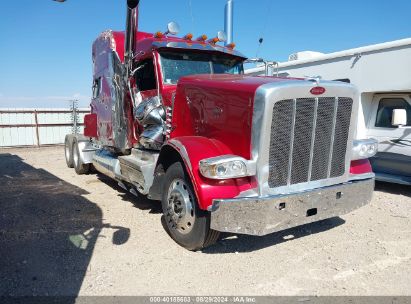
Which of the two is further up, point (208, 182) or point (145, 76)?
point (145, 76)

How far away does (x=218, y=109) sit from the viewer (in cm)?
412

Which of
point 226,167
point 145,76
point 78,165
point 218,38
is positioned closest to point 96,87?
point 78,165

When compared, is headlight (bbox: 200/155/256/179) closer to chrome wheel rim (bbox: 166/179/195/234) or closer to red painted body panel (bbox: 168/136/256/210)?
red painted body panel (bbox: 168/136/256/210)

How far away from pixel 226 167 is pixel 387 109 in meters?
5.04

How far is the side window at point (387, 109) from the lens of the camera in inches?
268

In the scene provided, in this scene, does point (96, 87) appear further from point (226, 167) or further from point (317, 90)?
point (317, 90)

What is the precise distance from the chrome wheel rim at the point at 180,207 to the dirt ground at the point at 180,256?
11.1 inches

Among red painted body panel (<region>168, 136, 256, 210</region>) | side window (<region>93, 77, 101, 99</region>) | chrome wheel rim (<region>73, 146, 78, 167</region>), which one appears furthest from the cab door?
chrome wheel rim (<region>73, 146, 78, 167</region>)

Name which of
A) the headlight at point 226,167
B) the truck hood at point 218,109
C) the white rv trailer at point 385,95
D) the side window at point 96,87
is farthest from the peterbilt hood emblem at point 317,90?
the side window at point 96,87

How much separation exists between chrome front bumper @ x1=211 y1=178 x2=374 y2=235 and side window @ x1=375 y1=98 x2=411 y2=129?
3907 millimetres

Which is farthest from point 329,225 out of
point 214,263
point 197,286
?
point 197,286

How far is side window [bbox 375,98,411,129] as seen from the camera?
681cm

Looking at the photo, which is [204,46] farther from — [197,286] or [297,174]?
[197,286]

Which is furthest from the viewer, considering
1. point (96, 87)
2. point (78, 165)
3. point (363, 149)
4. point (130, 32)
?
point (78, 165)
